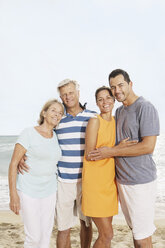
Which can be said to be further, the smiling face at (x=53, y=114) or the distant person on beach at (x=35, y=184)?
the smiling face at (x=53, y=114)

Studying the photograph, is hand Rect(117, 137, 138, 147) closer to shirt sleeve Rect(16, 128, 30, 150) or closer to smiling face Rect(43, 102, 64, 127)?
smiling face Rect(43, 102, 64, 127)

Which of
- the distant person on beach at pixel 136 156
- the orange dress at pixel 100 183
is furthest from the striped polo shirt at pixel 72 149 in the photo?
the distant person on beach at pixel 136 156

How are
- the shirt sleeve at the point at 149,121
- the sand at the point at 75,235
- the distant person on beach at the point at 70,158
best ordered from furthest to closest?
the sand at the point at 75,235 < the distant person on beach at the point at 70,158 < the shirt sleeve at the point at 149,121

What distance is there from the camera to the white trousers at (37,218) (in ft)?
8.88

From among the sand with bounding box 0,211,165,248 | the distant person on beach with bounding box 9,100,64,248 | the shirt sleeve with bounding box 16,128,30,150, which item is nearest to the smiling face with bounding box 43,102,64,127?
the distant person on beach with bounding box 9,100,64,248

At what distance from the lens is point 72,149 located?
9.95 feet

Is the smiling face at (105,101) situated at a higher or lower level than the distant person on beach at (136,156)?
higher

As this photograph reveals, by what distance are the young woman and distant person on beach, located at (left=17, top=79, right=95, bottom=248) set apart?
0.33 m

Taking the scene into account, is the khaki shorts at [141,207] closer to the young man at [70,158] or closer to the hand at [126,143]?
the hand at [126,143]

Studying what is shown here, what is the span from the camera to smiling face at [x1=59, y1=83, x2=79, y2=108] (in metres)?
3.16

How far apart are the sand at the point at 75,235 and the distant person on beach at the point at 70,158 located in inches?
53.3

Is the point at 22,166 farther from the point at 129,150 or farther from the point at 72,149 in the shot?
the point at 129,150

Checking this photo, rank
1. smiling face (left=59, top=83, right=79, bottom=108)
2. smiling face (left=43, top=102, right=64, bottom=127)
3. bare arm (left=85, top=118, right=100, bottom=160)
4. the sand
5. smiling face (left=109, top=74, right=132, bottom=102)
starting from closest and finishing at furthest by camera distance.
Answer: bare arm (left=85, top=118, right=100, bottom=160) < smiling face (left=109, top=74, right=132, bottom=102) < smiling face (left=43, top=102, right=64, bottom=127) < smiling face (left=59, top=83, right=79, bottom=108) < the sand

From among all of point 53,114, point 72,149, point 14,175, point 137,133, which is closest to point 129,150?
point 137,133
